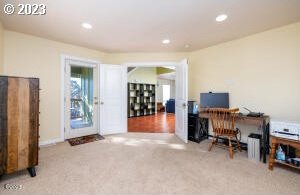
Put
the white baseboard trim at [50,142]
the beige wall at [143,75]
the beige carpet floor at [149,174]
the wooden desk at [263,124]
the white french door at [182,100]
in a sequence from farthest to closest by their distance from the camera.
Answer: the beige wall at [143,75], the white french door at [182,100], the white baseboard trim at [50,142], the wooden desk at [263,124], the beige carpet floor at [149,174]

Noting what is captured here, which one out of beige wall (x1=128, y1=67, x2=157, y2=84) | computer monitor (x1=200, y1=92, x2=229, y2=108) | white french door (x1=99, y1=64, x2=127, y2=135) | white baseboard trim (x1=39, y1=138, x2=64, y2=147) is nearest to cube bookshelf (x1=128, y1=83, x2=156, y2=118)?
beige wall (x1=128, y1=67, x2=157, y2=84)

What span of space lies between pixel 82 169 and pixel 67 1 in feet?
7.83

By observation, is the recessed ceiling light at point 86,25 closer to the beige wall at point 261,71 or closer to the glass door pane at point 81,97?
the glass door pane at point 81,97

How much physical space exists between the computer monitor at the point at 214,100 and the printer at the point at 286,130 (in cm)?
120

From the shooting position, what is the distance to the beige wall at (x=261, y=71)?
2768mm

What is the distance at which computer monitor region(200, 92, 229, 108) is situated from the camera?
3621 millimetres

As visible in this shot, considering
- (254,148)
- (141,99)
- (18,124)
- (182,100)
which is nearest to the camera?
(18,124)

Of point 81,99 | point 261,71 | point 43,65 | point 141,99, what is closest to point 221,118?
point 261,71

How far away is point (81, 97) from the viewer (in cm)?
443

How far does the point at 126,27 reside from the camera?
2895 mm

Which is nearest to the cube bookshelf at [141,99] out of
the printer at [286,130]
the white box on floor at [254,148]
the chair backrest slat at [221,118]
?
the chair backrest slat at [221,118]

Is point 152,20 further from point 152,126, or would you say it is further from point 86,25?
point 152,126

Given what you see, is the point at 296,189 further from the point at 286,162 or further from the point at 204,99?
the point at 204,99

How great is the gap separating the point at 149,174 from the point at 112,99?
272 centimetres
